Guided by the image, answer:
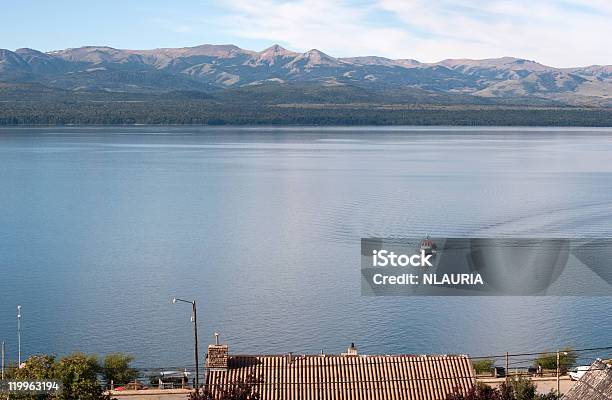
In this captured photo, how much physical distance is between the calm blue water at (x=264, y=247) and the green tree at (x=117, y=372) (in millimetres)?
2752

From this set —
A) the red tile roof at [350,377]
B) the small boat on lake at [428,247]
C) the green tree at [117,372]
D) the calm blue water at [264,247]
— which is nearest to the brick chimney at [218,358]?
the red tile roof at [350,377]

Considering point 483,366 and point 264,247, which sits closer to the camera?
point 483,366

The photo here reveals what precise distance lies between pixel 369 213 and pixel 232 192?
1675 cm

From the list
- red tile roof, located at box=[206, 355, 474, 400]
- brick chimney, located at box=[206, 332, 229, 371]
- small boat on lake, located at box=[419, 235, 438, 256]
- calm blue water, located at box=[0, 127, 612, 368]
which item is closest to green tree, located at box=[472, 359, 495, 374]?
calm blue water, located at box=[0, 127, 612, 368]

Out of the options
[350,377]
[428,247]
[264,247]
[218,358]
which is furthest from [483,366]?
[264,247]

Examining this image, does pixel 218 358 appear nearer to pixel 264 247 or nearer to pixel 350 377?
pixel 350 377

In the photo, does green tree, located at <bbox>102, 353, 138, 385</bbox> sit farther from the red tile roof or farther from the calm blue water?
the red tile roof

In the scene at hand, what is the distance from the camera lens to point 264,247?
1709 inches

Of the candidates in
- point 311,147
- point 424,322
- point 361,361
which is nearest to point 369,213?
point 424,322

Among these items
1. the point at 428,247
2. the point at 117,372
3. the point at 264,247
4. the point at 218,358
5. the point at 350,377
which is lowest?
the point at 117,372

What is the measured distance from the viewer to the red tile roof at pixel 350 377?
16.2m

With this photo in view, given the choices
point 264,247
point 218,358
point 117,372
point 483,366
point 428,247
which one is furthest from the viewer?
point 264,247

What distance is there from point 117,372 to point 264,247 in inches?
821

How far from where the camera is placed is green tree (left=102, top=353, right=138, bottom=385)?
2256 cm
